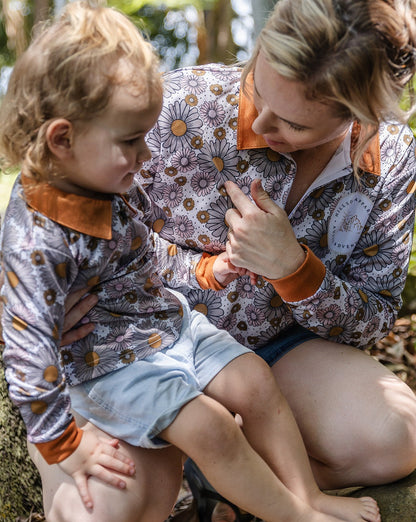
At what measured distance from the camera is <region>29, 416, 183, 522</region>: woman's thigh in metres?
1.74

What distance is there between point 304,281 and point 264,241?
7.1 inches

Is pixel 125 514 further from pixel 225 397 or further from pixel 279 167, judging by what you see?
pixel 279 167

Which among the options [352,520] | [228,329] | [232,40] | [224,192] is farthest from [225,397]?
[232,40]

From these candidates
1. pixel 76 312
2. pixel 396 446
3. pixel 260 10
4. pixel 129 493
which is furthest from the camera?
pixel 260 10

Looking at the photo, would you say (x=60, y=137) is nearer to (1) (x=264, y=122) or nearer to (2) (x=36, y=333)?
(2) (x=36, y=333)

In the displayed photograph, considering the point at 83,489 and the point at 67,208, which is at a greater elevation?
the point at 67,208

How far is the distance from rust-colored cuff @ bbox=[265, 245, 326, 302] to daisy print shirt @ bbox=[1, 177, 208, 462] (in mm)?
448

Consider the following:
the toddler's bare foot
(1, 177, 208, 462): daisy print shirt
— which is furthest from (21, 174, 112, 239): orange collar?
the toddler's bare foot

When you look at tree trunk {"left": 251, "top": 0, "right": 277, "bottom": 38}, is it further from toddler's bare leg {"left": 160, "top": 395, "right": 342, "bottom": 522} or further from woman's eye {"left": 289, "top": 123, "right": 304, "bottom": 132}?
toddler's bare leg {"left": 160, "top": 395, "right": 342, "bottom": 522}

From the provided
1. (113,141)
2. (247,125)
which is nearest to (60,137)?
(113,141)

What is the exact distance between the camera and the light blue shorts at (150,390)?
5.69 ft

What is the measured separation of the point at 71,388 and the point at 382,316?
3.42ft

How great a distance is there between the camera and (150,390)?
1.76 meters

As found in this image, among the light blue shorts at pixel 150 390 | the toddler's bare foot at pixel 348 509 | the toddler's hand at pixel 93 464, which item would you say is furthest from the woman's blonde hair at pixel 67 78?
the toddler's bare foot at pixel 348 509
